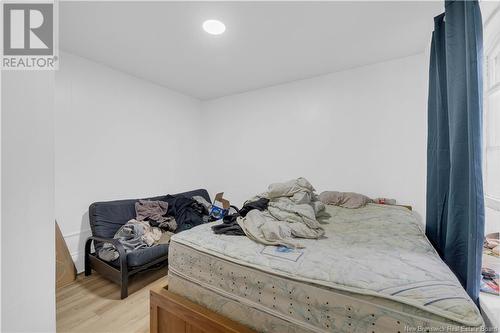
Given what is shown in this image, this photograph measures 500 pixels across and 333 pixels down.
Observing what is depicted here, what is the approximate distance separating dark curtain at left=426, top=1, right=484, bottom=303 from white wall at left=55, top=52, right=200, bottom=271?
10.8ft

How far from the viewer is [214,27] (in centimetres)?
191

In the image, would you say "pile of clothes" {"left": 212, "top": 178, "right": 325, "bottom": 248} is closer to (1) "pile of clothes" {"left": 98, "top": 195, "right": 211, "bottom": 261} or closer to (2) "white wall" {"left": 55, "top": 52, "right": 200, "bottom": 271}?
(1) "pile of clothes" {"left": 98, "top": 195, "right": 211, "bottom": 261}

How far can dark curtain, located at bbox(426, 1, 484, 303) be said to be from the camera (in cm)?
102

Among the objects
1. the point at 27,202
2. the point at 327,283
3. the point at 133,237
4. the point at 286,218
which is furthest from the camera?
the point at 133,237

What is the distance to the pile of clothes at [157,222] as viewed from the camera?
84.9 inches

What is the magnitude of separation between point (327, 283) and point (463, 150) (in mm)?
1036

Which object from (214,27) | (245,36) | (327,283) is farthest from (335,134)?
(327,283)

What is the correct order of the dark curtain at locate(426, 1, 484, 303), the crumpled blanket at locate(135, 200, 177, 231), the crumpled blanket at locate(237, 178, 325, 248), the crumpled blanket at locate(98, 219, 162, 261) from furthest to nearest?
the crumpled blanket at locate(135, 200, 177, 231) < the crumpled blanket at locate(98, 219, 162, 261) < the crumpled blanket at locate(237, 178, 325, 248) < the dark curtain at locate(426, 1, 484, 303)

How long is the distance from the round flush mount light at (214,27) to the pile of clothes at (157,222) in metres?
2.14

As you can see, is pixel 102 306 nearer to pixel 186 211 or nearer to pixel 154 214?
pixel 154 214

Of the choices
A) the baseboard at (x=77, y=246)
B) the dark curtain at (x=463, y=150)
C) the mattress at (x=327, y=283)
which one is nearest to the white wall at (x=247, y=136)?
the baseboard at (x=77, y=246)

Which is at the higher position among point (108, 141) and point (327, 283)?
point (108, 141)

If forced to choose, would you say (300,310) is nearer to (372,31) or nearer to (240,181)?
(372,31)

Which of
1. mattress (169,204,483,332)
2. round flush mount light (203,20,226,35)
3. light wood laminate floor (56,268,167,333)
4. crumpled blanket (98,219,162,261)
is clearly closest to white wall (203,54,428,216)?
mattress (169,204,483,332)
